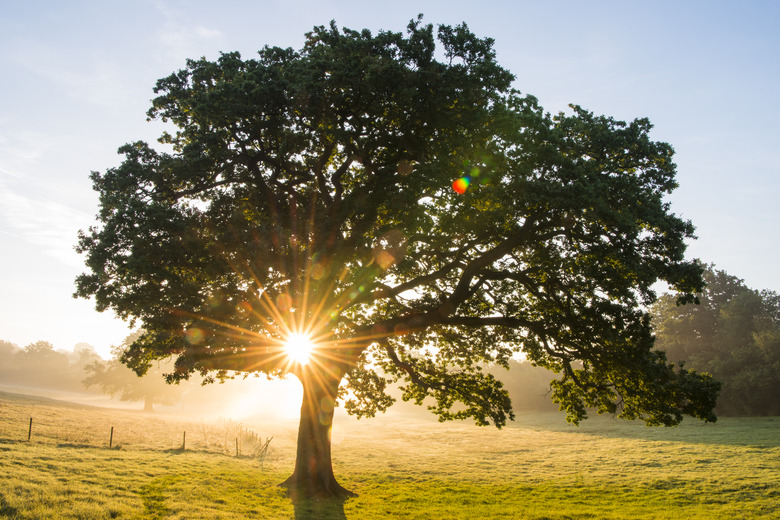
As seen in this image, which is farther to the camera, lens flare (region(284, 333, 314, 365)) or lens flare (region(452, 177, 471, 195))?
lens flare (region(284, 333, 314, 365))

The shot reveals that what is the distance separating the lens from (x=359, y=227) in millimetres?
17438

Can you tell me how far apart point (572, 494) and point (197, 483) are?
61.4ft

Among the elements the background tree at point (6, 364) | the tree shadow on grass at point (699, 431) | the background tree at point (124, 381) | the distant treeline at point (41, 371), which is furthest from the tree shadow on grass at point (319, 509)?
the background tree at point (6, 364)

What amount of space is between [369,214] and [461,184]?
3750 millimetres

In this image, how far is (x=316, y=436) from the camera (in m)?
19.8

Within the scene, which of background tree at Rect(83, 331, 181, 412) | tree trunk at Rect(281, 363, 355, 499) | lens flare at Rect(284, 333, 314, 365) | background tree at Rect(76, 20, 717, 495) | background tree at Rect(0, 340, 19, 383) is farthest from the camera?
background tree at Rect(0, 340, 19, 383)

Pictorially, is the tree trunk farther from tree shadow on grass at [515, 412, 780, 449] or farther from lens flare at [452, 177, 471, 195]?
tree shadow on grass at [515, 412, 780, 449]

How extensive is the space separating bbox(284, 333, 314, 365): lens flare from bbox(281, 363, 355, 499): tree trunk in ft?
2.41

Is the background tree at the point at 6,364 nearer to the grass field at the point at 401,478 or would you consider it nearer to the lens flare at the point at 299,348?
the grass field at the point at 401,478

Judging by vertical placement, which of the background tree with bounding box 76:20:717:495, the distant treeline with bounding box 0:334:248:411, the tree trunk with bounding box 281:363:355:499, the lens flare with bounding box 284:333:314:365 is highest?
the background tree with bounding box 76:20:717:495

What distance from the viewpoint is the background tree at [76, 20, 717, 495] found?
1455 centimetres

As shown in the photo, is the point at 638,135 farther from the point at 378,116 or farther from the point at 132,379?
the point at 132,379

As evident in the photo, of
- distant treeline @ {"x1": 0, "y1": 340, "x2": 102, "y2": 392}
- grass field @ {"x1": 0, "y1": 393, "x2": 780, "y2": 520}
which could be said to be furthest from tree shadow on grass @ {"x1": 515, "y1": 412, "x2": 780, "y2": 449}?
distant treeline @ {"x1": 0, "y1": 340, "x2": 102, "y2": 392}

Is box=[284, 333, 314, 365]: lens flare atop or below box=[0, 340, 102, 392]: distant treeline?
atop
